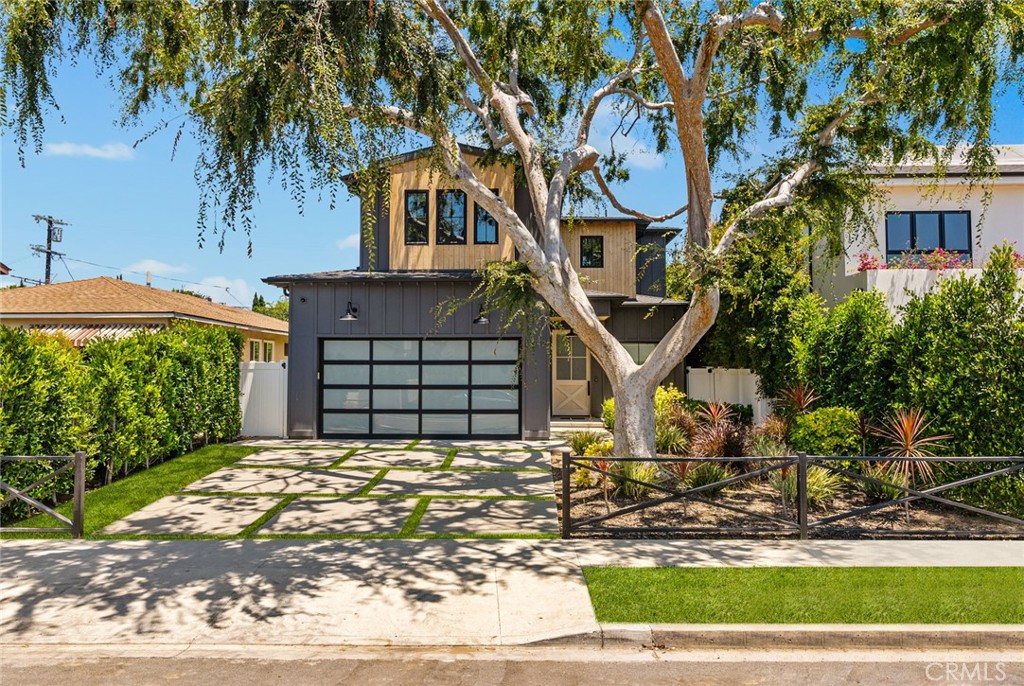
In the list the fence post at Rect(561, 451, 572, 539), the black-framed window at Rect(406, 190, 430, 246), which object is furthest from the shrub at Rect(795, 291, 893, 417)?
the black-framed window at Rect(406, 190, 430, 246)

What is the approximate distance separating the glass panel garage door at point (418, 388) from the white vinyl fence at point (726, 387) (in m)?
5.36

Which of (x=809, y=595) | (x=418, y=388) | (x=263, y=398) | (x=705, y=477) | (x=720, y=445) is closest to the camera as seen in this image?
(x=809, y=595)

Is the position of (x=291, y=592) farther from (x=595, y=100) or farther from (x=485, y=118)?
(x=595, y=100)

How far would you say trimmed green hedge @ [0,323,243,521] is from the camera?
25.2 feet

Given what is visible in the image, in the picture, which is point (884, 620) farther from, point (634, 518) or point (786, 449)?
point (786, 449)

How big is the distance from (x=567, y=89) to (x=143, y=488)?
9.79 metres

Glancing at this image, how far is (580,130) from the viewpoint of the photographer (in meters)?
11.1

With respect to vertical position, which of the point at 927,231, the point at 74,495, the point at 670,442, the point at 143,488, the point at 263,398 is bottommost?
the point at 143,488

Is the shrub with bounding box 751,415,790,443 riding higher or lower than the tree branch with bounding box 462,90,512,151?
lower

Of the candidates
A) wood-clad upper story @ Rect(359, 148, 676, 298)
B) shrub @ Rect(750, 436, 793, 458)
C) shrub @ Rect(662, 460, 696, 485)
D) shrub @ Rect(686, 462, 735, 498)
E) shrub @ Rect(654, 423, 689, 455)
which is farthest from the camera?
wood-clad upper story @ Rect(359, 148, 676, 298)

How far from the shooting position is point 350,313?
14.4 metres

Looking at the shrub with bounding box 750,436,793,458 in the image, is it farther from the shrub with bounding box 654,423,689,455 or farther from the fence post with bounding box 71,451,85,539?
the fence post with bounding box 71,451,85,539

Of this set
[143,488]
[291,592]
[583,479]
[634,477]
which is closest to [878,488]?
[634,477]

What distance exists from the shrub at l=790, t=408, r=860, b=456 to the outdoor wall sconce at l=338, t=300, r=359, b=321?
9.53 metres
